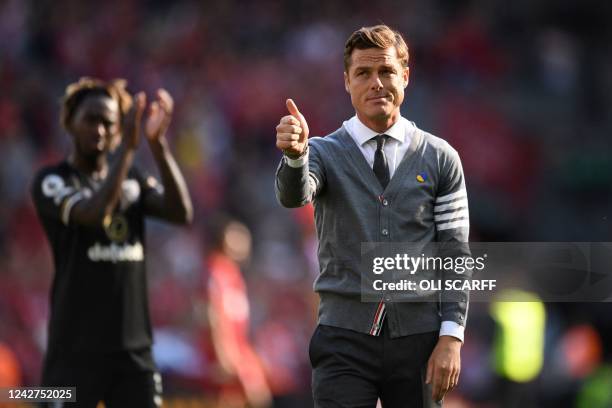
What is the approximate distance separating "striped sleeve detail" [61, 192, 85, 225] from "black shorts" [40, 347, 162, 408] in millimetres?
739

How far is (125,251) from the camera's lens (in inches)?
237

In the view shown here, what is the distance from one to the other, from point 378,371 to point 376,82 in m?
1.20

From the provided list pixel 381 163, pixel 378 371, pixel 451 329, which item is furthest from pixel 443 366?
pixel 381 163

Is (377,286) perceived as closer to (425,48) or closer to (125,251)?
(125,251)

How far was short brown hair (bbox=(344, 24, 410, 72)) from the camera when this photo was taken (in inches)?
181

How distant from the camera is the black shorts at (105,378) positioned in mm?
5742

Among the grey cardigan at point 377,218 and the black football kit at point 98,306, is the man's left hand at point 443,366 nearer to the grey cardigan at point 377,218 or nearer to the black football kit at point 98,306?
the grey cardigan at point 377,218

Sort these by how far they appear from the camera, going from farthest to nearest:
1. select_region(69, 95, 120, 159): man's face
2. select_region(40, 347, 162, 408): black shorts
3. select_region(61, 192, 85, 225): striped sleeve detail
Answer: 1. select_region(69, 95, 120, 159): man's face
2. select_region(61, 192, 85, 225): striped sleeve detail
3. select_region(40, 347, 162, 408): black shorts

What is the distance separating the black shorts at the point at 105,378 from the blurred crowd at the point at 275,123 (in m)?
4.53

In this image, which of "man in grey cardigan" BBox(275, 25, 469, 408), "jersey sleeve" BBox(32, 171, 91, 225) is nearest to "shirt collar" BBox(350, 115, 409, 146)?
"man in grey cardigan" BBox(275, 25, 469, 408)

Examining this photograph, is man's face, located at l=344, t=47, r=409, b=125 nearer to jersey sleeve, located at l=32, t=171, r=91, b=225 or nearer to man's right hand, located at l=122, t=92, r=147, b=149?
man's right hand, located at l=122, t=92, r=147, b=149

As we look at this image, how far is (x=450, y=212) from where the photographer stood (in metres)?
4.62

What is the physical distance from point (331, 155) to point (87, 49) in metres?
10.9

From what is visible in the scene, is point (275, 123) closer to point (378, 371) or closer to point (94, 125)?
point (94, 125)
